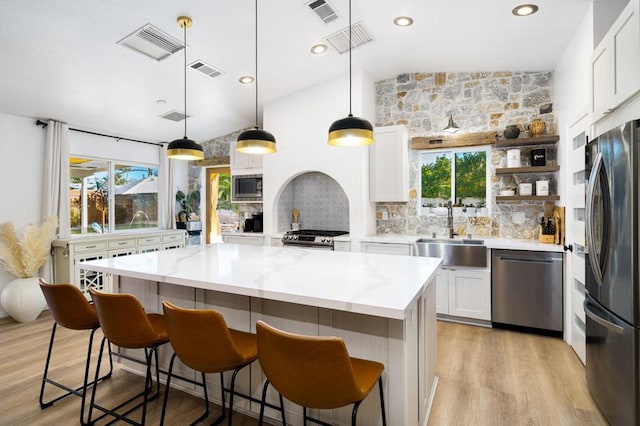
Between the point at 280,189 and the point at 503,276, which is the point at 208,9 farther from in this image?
the point at 503,276

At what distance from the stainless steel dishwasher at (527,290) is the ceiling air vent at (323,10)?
2.98 m

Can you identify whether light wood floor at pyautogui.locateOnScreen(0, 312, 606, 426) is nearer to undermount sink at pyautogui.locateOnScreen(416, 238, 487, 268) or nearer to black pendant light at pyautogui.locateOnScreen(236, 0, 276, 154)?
undermount sink at pyautogui.locateOnScreen(416, 238, 487, 268)

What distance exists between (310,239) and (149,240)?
9.25 feet

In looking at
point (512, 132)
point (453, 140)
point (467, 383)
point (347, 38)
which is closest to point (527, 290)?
point (467, 383)

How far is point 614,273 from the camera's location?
6.52 ft

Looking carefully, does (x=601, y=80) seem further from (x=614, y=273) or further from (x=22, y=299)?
(x=22, y=299)

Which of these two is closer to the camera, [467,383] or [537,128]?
[467,383]

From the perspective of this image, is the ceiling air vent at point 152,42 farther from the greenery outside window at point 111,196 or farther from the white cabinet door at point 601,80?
the white cabinet door at point 601,80

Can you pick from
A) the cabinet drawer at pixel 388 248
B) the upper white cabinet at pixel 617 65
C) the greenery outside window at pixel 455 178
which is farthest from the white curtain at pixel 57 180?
the upper white cabinet at pixel 617 65

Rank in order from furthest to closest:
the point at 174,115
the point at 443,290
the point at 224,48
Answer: the point at 174,115, the point at 443,290, the point at 224,48

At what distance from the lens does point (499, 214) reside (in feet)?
14.4

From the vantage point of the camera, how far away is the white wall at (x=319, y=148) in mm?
4594

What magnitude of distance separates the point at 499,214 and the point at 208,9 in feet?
13.0

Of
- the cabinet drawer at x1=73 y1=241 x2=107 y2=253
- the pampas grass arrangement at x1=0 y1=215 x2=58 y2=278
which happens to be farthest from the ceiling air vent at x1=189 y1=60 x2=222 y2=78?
the cabinet drawer at x1=73 y1=241 x2=107 y2=253
